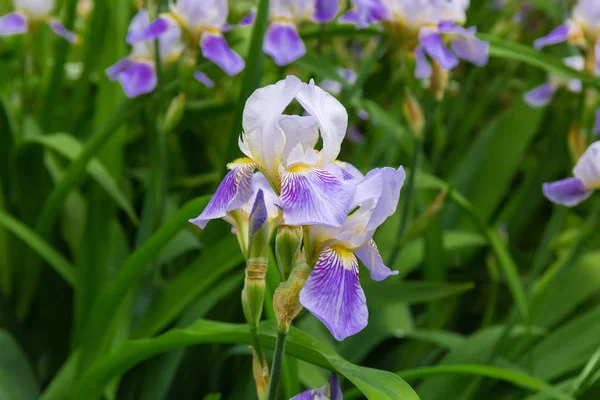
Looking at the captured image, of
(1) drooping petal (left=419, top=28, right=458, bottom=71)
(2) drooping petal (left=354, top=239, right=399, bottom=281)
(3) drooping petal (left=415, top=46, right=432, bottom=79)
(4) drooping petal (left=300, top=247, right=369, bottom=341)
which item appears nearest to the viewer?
(4) drooping petal (left=300, top=247, right=369, bottom=341)

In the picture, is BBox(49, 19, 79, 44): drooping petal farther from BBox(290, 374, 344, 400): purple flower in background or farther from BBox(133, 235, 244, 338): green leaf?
BBox(290, 374, 344, 400): purple flower in background

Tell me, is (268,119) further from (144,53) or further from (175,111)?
(144,53)

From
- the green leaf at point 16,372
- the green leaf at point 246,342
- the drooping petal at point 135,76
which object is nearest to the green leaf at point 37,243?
the green leaf at point 16,372

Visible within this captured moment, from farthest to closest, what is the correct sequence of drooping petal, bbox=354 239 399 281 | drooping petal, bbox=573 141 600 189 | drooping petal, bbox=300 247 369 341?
1. drooping petal, bbox=573 141 600 189
2. drooping petal, bbox=354 239 399 281
3. drooping petal, bbox=300 247 369 341

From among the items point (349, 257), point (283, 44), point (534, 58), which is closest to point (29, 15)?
point (283, 44)

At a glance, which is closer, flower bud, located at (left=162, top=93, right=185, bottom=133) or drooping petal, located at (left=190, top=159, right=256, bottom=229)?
drooping petal, located at (left=190, top=159, right=256, bottom=229)

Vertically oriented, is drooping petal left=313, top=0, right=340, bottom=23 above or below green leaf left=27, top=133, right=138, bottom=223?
above

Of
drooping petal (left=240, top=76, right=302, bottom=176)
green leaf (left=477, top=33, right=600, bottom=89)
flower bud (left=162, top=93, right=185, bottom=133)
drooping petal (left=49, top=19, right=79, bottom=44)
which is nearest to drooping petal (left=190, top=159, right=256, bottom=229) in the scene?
drooping petal (left=240, top=76, right=302, bottom=176)
